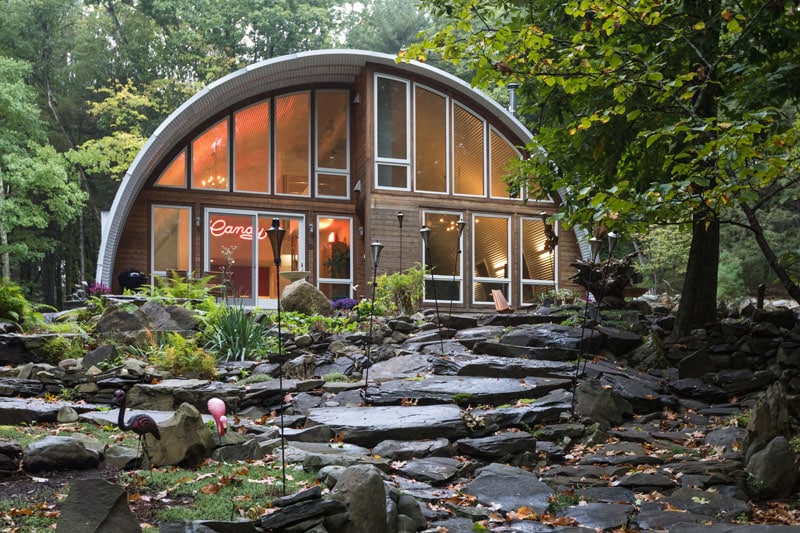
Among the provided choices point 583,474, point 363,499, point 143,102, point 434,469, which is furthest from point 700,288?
point 143,102

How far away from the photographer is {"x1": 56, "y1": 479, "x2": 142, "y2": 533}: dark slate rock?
13.4 ft

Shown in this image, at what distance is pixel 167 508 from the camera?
17.1 feet

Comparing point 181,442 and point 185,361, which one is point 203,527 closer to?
point 181,442

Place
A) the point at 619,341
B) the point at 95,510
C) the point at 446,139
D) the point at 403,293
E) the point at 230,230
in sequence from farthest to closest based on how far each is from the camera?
the point at 446,139
the point at 230,230
the point at 403,293
the point at 619,341
the point at 95,510

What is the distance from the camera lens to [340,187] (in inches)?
886

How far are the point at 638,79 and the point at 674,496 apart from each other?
403 cm

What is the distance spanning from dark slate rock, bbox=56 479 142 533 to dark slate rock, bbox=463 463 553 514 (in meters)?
3.22

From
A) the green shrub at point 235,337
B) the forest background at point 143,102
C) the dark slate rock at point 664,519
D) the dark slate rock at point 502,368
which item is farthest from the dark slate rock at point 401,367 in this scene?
the dark slate rock at point 664,519

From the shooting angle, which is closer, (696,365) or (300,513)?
(300,513)

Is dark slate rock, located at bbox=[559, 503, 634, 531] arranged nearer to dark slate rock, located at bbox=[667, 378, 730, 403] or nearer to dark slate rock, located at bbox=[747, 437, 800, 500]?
dark slate rock, located at bbox=[747, 437, 800, 500]

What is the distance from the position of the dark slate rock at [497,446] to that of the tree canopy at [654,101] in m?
2.45

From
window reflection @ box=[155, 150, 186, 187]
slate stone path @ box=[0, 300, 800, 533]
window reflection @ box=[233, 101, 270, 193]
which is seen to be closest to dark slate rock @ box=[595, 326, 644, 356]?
slate stone path @ box=[0, 300, 800, 533]

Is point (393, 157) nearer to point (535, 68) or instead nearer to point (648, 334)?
point (648, 334)

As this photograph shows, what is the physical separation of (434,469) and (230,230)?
1548 cm
